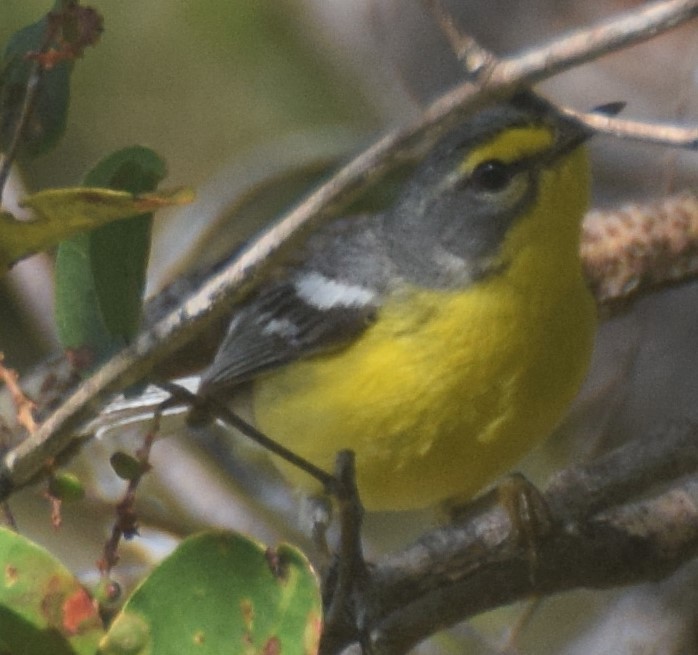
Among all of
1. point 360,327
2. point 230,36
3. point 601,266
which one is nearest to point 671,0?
point 360,327

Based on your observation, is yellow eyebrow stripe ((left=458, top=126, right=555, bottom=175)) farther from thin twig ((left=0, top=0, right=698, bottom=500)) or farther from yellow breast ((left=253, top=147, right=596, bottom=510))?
thin twig ((left=0, top=0, right=698, bottom=500))

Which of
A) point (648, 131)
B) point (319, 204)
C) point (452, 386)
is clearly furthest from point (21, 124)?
point (452, 386)

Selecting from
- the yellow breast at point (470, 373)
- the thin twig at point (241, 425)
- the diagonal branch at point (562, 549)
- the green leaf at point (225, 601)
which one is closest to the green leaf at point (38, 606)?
the green leaf at point (225, 601)

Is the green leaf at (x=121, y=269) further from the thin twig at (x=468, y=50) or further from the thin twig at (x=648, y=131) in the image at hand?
the thin twig at (x=648, y=131)

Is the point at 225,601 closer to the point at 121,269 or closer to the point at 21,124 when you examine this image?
the point at 121,269

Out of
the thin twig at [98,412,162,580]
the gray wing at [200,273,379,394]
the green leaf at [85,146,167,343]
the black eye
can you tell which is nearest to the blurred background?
the black eye

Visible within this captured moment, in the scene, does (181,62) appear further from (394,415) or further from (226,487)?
(394,415)
